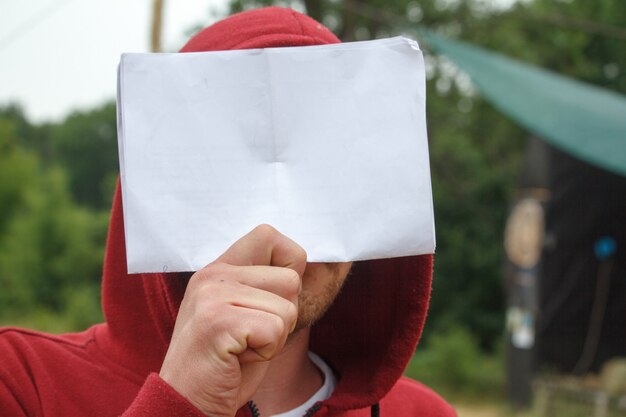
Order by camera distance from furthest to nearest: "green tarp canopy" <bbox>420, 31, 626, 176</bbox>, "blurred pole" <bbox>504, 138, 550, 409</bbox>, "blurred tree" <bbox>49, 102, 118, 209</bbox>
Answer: "blurred tree" <bbox>49, 102, 118, 209</bbox> → "blurred pole" <bbox>504, 138, 550, 409</bbox> → "green tarp canopy" <bbox>420, 31, 626, 176</bbox>

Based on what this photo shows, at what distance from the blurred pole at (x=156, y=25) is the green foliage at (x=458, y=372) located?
511 centimetres

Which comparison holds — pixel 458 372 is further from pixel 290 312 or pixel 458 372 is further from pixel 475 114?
pixel 290 312

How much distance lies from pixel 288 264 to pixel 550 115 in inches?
180

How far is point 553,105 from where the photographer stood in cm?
519

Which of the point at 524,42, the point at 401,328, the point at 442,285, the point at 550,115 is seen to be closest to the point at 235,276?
the point at 401,328

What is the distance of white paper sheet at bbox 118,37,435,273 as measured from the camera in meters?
0.95

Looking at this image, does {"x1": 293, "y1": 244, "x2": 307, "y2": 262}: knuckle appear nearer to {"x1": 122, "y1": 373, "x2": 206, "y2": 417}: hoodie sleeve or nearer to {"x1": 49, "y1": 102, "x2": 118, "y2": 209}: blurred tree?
{"x1": 122, "y1": 373, "x2": 206, "y2": 417}: hoodie sleeve

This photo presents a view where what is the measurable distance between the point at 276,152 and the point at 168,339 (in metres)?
0.40

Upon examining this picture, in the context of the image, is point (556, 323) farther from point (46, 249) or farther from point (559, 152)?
point (46, 249)

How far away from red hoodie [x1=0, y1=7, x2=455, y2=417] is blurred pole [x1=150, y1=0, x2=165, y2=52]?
16.8 ft

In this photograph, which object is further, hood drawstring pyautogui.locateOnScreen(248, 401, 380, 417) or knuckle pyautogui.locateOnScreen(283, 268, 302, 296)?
hood drawstring pyautogui.locateOnScreen(248, 401, 380, 417)

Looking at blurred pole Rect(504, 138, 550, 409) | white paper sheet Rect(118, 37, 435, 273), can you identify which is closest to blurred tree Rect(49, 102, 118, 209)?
blurred pole Rect(504, 138, 550, 409)

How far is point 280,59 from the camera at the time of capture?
99 centimetres

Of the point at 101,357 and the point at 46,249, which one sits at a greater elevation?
the point at 101,357
